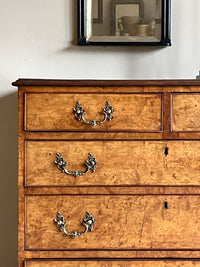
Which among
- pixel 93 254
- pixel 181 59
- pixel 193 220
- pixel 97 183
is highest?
pixel 181 59

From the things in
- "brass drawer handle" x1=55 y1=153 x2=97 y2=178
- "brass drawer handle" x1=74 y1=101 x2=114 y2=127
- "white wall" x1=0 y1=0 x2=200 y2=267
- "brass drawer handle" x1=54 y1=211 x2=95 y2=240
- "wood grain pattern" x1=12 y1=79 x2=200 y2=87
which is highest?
"white wall" x1=0 y1=0 x2=200 y2=267

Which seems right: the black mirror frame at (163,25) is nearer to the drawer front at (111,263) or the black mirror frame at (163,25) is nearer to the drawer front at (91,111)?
the drawer front at (91,111)

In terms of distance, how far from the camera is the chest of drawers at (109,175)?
1.45 metres

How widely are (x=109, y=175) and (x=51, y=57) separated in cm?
73

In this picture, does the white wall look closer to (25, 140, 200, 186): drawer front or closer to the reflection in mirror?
the reflection in mirror

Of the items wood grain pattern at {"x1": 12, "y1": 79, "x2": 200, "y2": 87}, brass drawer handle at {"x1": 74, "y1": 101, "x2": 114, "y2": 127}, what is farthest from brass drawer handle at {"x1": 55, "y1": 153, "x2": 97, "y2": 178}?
wood grain pattern at {"x1": 12, "y1": 79, "x2": 200, "y2": 87}

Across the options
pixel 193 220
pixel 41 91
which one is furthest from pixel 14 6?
pixel 193 220

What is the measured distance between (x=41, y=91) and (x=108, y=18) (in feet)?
2.15

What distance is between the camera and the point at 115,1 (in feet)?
6.35

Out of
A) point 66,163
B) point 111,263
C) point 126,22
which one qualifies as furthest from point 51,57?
point 111,263

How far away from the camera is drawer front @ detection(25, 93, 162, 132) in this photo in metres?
1.44

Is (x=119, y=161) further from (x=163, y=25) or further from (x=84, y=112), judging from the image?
(x=163, y=25)

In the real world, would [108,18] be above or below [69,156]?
above

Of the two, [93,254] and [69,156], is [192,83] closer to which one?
[69,156]
